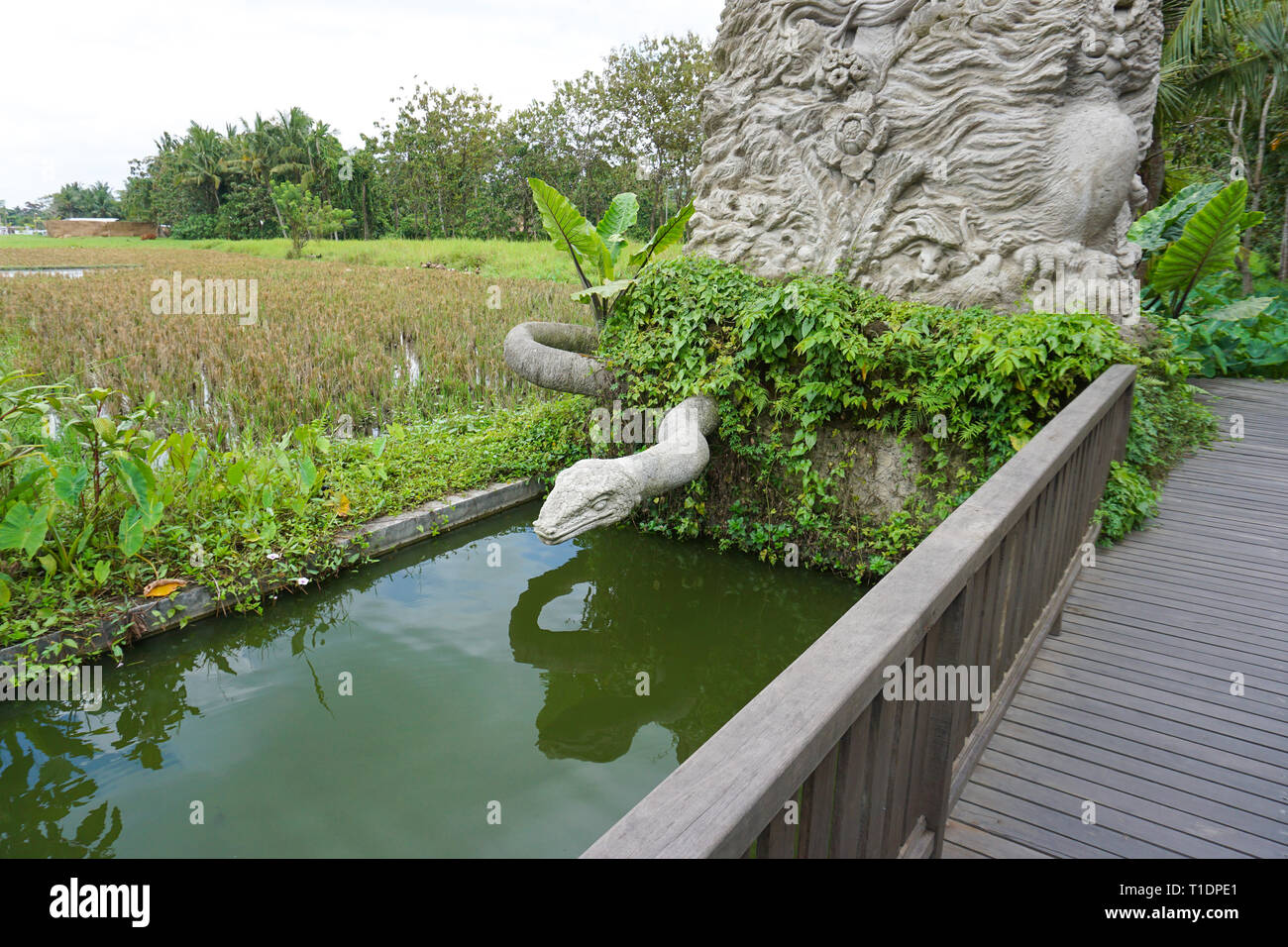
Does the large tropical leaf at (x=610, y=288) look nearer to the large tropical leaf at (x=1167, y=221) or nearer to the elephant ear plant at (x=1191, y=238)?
the elephant ear plant at (x=1191, y=238)

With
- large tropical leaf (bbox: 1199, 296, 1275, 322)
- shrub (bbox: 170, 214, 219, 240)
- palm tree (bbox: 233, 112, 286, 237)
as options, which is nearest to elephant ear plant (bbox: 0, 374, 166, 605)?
large tropical leaf (bbox: 1199, 296, 1275, 322)

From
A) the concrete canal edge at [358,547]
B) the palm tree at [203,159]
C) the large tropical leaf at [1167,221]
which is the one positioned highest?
the palm tree at [203,159]

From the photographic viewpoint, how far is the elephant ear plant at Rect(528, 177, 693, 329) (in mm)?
6188

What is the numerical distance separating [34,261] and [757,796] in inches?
1284

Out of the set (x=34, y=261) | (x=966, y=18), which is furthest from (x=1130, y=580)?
(x=34, y=261)

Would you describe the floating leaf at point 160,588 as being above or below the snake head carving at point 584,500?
below

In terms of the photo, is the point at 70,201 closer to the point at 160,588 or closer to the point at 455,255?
the point at 455,255

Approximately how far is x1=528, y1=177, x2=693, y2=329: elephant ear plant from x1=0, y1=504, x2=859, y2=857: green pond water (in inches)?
92.6

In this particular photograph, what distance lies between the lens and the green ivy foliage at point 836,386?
4.52 meters

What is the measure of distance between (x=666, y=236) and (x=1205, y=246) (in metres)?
4.60

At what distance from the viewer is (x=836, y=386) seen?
5.15 m

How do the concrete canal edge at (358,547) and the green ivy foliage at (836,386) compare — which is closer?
the concrete canal edge at (358,547)

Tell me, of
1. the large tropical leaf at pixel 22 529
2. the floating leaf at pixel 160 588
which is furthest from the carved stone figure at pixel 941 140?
the large tropical leaf at pixel 22 529

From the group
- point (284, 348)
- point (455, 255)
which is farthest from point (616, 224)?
point (455, 255)
